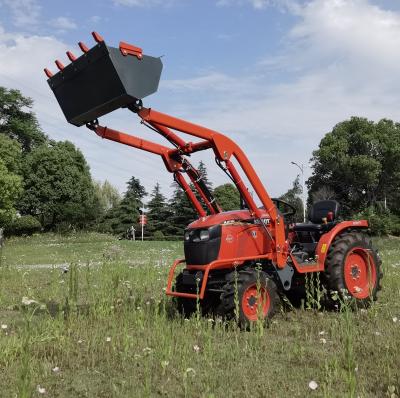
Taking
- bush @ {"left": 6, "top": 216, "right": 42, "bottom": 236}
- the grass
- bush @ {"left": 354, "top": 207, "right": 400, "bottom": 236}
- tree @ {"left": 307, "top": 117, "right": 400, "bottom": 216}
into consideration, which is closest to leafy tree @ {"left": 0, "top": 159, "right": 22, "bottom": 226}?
bush @ {"left": 6, "top": 216, "right": 42, "bottom": 236}

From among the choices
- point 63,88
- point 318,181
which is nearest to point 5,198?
point 318,181

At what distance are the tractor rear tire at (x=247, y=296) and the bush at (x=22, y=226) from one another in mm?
39334

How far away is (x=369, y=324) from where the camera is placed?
6.07m

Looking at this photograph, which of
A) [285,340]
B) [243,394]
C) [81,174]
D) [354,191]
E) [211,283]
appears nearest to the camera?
[243,394]

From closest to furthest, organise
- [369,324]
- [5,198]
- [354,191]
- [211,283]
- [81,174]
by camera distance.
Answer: [369,324] → [211,283] → [5,198] → [354,191] → [81,174]

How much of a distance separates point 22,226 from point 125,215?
15861 millimetres

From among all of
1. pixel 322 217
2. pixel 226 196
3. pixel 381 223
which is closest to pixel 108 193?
pixel 226 196

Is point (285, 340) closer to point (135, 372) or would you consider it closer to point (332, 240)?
point (135, 372)

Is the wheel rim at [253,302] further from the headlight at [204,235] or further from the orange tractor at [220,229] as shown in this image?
the headlight at [204,235]

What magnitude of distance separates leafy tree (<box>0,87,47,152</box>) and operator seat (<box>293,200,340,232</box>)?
48619 mm

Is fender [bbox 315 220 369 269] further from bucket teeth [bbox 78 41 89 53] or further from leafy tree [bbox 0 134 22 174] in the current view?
leafy tree [bbox 0 134 22 174]

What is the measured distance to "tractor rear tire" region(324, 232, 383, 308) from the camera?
7207 millimetres

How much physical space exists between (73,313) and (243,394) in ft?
10.1

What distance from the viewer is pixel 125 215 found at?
57.6 meters
